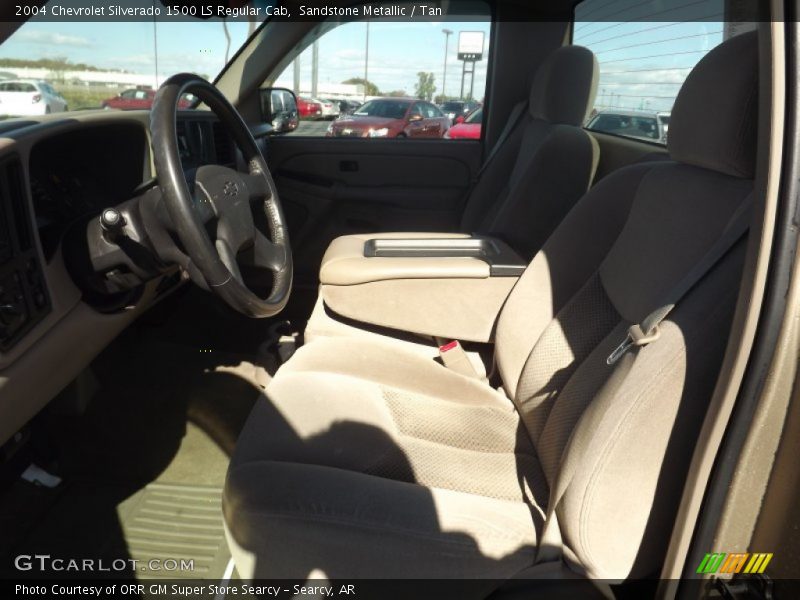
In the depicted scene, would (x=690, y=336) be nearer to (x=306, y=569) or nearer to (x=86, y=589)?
(x=306, y=569)

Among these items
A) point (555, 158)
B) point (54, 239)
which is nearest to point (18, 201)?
point (54, 239)

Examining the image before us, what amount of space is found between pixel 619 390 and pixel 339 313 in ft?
3.47

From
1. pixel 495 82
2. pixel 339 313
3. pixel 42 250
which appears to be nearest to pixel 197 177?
pixel 42 250

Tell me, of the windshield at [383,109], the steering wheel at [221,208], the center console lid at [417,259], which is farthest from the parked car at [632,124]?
the steering wheel at [221,208]

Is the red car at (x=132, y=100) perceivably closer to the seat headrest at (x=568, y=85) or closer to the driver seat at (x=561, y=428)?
the driver seat at (x=561, y=428)

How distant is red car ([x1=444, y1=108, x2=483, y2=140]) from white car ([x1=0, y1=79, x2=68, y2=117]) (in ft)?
6.07

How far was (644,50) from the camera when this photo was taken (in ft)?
6.94

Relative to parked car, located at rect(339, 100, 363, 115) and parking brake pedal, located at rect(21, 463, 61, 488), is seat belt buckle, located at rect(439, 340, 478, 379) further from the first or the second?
parked car, located at rect(339, 100, 363, 115)

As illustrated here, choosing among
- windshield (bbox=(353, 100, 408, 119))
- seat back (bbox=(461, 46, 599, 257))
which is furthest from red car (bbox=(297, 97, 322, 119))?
seat back (bbox=(461, 46, 599, 257))

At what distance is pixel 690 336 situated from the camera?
0.92m

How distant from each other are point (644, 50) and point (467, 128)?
40.9 inches

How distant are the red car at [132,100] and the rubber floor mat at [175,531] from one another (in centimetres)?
112

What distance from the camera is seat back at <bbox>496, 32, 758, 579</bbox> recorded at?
3.05 ft

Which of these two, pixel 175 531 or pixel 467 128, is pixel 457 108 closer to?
pixel 467 128
